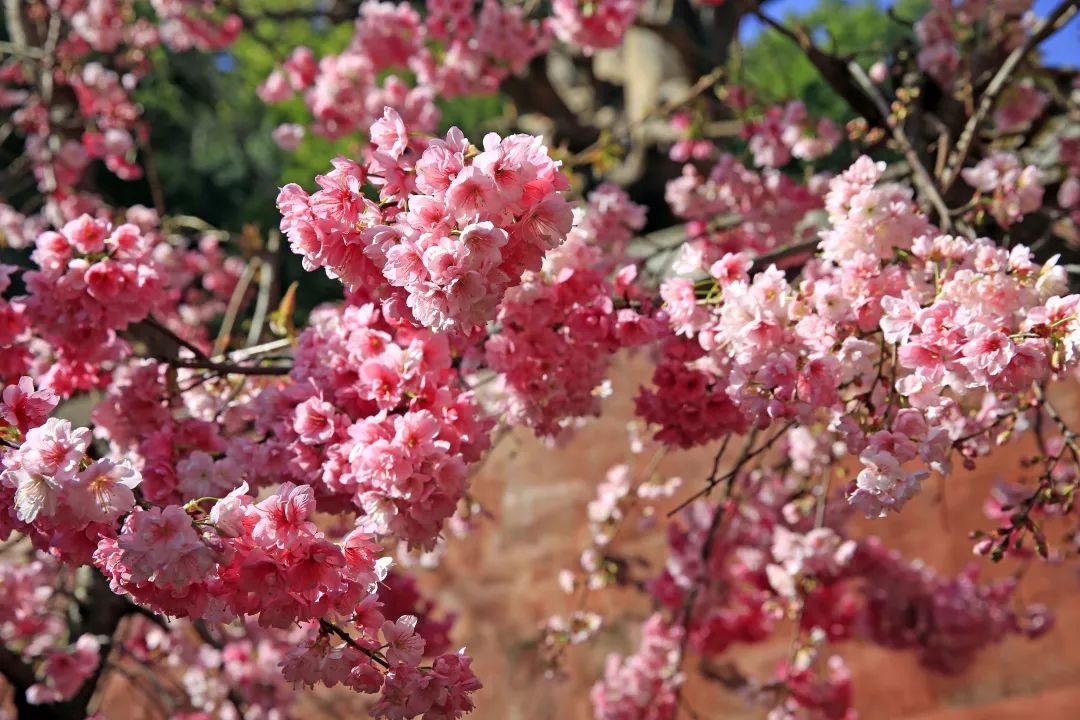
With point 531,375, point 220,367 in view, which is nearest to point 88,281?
point 220,367

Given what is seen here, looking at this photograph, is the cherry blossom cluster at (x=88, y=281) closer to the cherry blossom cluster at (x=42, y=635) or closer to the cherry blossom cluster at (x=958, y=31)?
the cherry blossom cluster at (x=42, y=635)

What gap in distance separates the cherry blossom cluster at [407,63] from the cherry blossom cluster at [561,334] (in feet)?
6.99

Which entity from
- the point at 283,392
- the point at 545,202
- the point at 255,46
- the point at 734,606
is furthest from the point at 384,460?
the point at 255,46

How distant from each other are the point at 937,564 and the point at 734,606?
1.05 metres

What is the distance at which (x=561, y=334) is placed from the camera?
1.82 m

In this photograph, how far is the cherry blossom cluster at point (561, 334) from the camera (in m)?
1.78

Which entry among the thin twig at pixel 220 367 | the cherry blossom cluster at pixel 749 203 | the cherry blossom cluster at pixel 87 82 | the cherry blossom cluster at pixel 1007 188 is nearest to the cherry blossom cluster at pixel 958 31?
the cherry blossom cluster at pixel 749 203

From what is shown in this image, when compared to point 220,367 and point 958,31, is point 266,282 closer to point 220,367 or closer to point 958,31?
point 220,367

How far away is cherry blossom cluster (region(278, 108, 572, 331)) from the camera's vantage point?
50.6 inches

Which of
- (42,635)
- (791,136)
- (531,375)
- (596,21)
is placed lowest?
(42,635)

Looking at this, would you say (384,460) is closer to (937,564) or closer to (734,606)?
(734,606)

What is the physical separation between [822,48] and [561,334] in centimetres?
143

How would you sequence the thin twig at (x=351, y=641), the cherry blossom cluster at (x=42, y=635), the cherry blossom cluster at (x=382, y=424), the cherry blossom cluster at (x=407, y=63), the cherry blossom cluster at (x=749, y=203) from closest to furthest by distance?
the thin twig at (x=351, y=641), the cherry blossom cluster at (x=382, y=424), the cherry blossom cluster at (x=42, y=635), the cherry blossom cluster at (x=749, y=203), the cherry blossom cluster at (x=407, y=63)

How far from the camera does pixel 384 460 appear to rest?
150 centimetres
